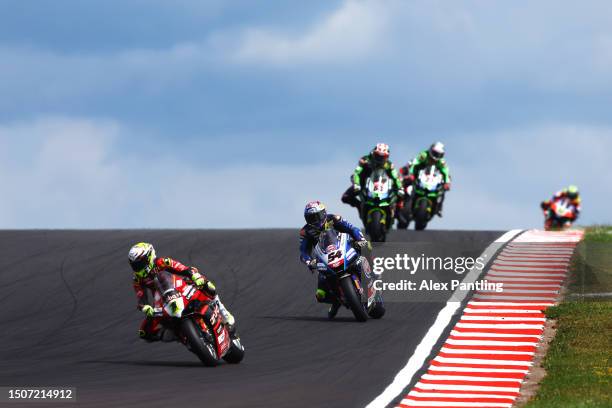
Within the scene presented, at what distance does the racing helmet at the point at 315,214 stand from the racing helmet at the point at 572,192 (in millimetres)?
30761

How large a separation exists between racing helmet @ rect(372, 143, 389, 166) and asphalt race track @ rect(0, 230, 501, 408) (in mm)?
2618

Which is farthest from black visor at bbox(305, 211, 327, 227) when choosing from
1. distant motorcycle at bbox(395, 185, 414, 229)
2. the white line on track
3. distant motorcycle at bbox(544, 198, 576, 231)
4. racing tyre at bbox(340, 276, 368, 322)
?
distant motorcycle at bbox(544, 198, 576, 231)

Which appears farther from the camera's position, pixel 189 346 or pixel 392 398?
pixel 189 346

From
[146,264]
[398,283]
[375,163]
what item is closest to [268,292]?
[398,283]

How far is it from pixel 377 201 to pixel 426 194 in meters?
4.65

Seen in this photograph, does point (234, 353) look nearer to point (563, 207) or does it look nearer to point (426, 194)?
point (426, 194)

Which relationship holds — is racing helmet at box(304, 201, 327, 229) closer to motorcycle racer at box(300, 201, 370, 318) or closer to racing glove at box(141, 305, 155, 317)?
motorcycle racer at box(300, 201, 370, 318)

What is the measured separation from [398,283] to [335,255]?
484 centimetres

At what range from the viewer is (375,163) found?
1053 inches

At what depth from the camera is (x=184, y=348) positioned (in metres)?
19.0

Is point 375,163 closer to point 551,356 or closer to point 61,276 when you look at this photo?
point 61,276

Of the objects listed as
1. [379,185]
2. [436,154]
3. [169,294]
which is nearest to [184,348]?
[169,294]

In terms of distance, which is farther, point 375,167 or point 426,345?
point 375,167

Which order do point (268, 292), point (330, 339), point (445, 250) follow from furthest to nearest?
1. point (445, 250)
2. point (268, 292)
3. point (330, 339)
